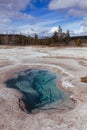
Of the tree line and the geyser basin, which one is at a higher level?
the tree line

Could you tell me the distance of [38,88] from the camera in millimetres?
23328

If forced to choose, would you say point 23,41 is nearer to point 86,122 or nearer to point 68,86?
point 68,86

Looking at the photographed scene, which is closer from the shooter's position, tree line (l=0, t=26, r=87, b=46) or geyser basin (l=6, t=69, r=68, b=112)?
geyser basin (l=6, t=69, r=68, b=112)

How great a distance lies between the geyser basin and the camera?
59.4 ft

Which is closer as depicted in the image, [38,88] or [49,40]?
[38,88]

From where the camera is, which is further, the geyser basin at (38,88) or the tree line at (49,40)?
the tree line at (49,40)

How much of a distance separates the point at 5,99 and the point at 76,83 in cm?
893

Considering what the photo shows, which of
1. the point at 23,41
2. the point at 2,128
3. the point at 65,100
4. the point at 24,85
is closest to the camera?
the point at 2,128

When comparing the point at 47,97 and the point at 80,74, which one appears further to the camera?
the point at 80,74

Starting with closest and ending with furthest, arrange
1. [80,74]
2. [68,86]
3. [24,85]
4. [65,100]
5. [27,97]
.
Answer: [65,100]
[27,97]
[68,86]
[24,85]
[80,74]

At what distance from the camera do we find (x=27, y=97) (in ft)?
64.3

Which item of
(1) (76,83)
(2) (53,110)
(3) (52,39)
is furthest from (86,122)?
(3) (52,39)

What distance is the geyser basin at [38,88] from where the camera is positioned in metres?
18.1

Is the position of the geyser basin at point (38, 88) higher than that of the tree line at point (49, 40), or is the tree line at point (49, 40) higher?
the tree line at point (49, 40)
